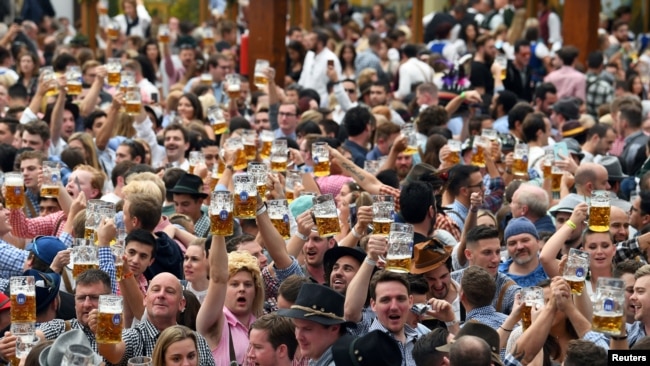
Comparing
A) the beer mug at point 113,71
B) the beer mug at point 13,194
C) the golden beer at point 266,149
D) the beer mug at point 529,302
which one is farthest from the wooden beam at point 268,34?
the beer mug at point 529,302

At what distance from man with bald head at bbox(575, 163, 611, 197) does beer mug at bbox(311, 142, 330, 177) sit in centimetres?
177

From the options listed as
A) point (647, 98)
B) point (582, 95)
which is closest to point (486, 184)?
point (582, 95)

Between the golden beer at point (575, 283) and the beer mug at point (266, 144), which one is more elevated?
the golden beer at point (575, 283)

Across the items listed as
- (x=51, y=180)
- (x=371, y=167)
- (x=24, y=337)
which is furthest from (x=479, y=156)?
(x=24, y=337)

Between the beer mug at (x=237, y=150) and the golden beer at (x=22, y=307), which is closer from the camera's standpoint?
the golden beer at (x=22, y=307)

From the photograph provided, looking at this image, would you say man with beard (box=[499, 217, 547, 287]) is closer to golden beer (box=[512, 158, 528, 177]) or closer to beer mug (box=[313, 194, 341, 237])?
beer mug (box=[313, 194, 341, 237])

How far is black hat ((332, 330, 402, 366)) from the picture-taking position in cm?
636

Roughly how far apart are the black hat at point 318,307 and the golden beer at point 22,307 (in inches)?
50.9

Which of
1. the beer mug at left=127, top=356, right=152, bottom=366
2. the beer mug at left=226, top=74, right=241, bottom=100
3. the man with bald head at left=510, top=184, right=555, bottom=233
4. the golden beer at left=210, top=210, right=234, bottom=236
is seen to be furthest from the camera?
the beer mug at left=226, top=74, right=241, bottom=100

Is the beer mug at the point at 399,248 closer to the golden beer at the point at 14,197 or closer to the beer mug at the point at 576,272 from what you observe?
the beer mug at the point at 576,272

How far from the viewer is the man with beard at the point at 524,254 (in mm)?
8781

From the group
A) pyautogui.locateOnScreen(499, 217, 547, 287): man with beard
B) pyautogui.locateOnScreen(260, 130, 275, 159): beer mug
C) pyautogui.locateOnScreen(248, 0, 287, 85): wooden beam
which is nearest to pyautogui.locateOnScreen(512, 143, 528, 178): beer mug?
pyautogui.locateOnScreen(260, 130, 275, 159): beer mug

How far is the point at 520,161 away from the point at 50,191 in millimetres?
3739

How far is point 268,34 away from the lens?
1716cm
